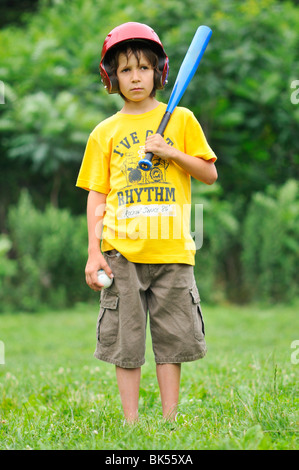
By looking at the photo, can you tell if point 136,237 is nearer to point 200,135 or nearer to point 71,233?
point 200,135

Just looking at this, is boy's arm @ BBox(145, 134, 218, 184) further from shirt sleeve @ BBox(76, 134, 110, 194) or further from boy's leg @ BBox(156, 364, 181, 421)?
boy's leg @ BBox(156, 364, 181, 421)

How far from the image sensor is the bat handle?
2.62 m

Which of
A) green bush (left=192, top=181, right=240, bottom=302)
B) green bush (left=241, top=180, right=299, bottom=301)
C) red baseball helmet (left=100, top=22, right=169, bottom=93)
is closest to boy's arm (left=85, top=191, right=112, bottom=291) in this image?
red baseball helmet (left=100, top=22, right=169, bottom=93)

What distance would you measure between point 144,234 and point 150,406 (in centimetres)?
107

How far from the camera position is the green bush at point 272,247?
9031 millimetres

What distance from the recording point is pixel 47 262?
883cm

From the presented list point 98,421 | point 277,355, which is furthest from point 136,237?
point 277,355

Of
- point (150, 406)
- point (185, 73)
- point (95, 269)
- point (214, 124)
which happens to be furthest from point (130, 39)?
point (214, 124)

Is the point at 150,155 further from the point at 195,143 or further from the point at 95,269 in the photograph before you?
the point at 95,269

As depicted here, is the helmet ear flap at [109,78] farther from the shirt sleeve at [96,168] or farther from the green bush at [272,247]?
the green bush at [272,247]

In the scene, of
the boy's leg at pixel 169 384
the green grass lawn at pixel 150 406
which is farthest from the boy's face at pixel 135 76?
the green grass lawn at pixel 150 406

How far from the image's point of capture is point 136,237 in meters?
2.74

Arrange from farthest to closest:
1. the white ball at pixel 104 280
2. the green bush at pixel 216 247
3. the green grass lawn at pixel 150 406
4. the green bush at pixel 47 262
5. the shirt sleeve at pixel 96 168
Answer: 1. the green bush at pixel 216 247
2. the green bush at pixel 47 262
3. the shirt sleeve at pixel 96 168
4. the white ball at pixel 104 280
5. the green grass lawn at pixel 150 406
